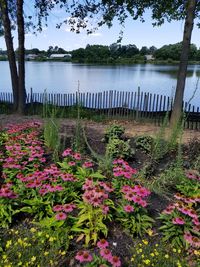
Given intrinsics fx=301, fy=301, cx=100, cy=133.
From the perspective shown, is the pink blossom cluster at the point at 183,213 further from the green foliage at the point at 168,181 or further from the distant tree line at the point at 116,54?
the distant tree line at the point at 116,54

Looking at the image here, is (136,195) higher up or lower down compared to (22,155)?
higher up

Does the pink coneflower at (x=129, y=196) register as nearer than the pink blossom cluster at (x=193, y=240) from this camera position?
No

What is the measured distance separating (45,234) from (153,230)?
112cm

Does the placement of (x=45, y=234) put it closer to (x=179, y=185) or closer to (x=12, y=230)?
(x=12, y=230)

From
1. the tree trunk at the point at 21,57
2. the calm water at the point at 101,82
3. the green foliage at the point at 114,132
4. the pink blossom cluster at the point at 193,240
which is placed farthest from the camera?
the calm water at the point at 101,82

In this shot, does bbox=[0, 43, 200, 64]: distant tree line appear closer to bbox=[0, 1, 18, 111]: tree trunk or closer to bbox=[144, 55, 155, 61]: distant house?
bbox=[144, 55, 155, 61]: distant house

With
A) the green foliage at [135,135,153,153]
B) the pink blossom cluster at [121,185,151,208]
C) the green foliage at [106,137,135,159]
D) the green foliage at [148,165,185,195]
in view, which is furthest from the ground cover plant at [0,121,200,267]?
the green foliage at [135,135,153,153]

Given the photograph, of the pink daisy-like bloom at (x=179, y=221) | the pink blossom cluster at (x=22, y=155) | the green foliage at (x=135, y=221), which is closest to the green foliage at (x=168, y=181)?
the green foliage at (x=135, y=221)

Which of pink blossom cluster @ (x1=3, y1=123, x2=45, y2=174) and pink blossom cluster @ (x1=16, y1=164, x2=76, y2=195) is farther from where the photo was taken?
pink blossom cluster @ (x1=3, y1=123, x2=45, y2=174)

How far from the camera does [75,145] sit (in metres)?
5.09

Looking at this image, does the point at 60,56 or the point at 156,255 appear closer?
the point at 156,255

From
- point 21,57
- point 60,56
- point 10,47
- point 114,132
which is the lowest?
point 60,56

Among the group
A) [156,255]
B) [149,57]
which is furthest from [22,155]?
[149,57]

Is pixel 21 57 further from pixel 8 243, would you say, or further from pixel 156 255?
pixel 156 255
